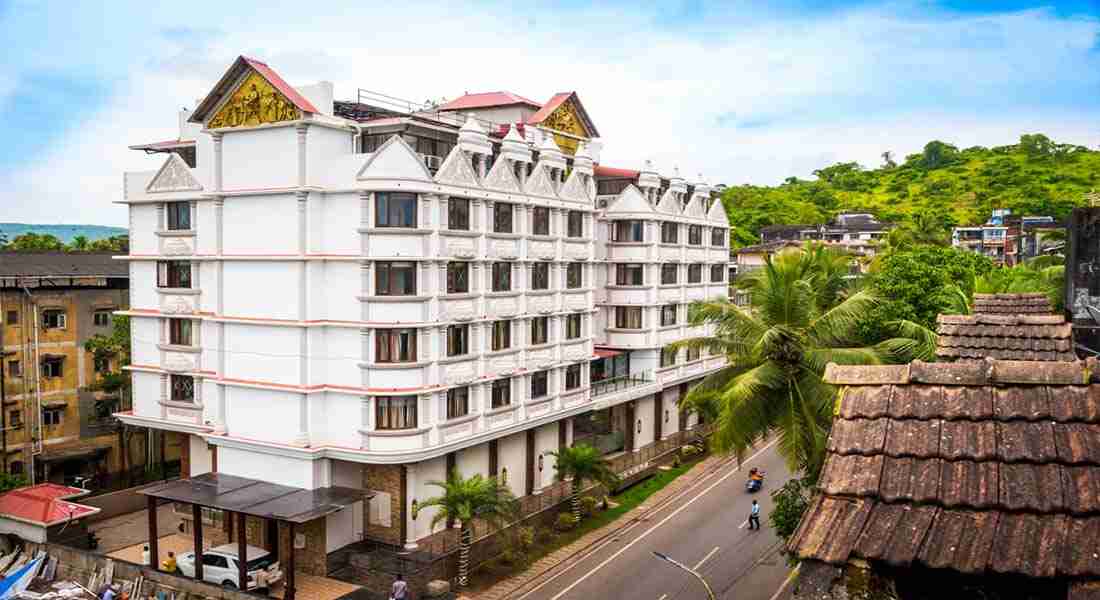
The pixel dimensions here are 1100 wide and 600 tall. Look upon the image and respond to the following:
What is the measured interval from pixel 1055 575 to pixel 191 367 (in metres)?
39.5

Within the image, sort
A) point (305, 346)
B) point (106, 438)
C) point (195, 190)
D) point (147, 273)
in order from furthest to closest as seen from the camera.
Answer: point (106, 438) < point (147, 273) < point (195, 190) < point (305, 346)

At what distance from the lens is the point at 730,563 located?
37000mm

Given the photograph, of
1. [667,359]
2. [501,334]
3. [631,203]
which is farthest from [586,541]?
[631,203]

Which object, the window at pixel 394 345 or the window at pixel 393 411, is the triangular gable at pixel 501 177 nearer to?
the window at pixel 394 345

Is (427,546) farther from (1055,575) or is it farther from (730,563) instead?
(1055,575)

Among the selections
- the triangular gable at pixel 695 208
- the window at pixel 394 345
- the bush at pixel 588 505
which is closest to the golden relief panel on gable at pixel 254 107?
the window at pixel 394 345

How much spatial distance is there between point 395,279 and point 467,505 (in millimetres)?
8928

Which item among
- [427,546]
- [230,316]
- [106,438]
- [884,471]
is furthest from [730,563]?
[106,438]

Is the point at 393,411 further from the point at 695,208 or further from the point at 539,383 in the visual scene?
the point at 695,208

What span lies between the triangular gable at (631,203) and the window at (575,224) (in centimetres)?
650

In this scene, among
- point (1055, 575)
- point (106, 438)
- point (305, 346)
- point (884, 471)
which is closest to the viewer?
point (1055, 575)

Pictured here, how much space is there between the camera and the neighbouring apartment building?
1921 inches

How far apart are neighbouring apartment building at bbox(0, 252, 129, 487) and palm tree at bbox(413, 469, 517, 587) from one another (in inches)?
950

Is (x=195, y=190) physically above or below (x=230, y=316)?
above
